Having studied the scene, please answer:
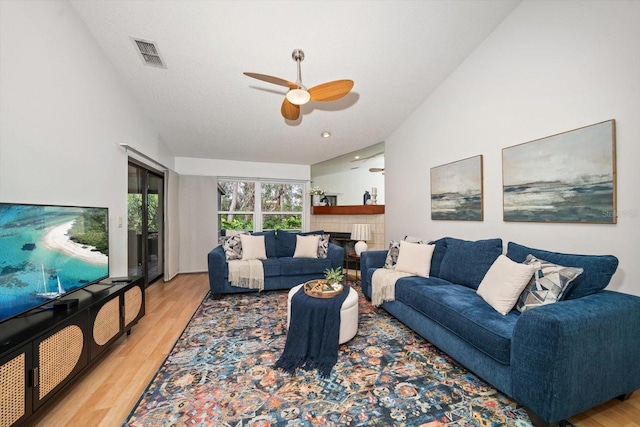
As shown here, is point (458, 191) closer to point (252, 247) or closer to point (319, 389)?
point (319, 389)

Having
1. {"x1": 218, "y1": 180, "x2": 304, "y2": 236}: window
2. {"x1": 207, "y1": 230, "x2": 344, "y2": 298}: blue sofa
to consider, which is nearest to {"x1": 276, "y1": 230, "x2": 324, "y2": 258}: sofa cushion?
{"x1": 207, "y1": 230, "x2": 344, "y2": 298}: blue sofa

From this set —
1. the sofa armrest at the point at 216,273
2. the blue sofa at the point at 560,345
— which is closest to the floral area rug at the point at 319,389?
the blue sofa at the point at 560,345

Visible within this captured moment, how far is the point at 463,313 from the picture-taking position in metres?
1.81

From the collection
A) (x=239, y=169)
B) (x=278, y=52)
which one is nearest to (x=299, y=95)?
(x=278, y=52)

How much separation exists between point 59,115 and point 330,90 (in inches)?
88.7

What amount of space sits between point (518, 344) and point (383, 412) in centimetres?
88

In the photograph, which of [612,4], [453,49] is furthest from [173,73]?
[612,4]

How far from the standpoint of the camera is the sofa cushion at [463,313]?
5.06 feet

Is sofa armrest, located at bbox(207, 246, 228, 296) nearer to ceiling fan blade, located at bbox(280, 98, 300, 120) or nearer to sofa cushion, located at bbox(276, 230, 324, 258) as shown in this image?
sofa cushion, located at bbox(276, 230, 324, 258)

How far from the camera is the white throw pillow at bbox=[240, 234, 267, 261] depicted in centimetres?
386

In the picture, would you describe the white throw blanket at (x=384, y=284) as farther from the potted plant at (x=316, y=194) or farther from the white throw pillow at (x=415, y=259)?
the potted plant at (x=316, y=194)

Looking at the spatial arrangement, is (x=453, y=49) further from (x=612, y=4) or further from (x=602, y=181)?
(x=602, y=181)

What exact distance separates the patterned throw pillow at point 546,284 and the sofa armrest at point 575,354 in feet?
0.51

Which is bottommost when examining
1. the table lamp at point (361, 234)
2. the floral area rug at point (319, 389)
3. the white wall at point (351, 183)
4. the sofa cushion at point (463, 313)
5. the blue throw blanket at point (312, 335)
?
the floral area rug at point (319, 389)
